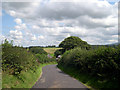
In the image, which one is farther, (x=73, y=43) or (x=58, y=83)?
(x=73, y=43)

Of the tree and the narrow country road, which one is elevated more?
the tree

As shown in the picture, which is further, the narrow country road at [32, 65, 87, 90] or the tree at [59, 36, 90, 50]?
the tree at [59, 36, 90, 50]

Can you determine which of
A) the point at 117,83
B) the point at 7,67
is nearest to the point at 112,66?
the point at 117,83

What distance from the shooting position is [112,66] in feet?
37.2

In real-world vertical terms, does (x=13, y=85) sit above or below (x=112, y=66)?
below

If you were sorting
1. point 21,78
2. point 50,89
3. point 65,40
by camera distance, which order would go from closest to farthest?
point 50,89 → point 21,78 → point 65,40

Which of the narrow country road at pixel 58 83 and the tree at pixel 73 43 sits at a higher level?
the tree at pixel 73 43

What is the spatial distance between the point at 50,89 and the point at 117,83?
520cm

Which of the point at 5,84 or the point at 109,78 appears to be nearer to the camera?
the point at 5,84

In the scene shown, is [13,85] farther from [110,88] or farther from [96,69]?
[96,69]

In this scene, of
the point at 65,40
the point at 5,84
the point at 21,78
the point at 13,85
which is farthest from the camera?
the point at 65,40

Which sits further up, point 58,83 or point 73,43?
point 73,43

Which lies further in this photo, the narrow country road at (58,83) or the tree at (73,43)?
the tree at (73,43)

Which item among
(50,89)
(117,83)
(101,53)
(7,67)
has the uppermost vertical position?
(101,53)
